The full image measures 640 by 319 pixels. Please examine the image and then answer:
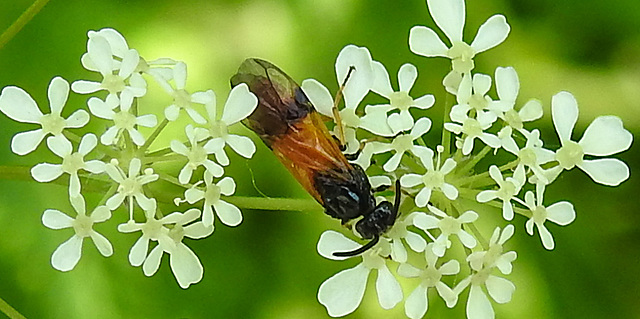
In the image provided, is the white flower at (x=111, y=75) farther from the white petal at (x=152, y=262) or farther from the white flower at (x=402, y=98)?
the white flower at (x=402, y=98)

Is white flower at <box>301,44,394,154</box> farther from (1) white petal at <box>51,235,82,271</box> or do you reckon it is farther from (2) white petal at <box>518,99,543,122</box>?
(1) white petal at <box>51,235,82,271</box>

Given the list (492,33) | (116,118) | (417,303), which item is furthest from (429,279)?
(116,118)

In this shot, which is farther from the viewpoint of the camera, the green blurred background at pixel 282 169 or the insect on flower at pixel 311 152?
the green blurred background at pixel 282 169

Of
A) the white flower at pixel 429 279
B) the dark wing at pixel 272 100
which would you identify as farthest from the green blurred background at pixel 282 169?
the white flower at pixel 429 279

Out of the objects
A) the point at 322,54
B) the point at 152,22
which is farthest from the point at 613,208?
the point at 152,22

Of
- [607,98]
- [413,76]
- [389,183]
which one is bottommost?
[607,98]

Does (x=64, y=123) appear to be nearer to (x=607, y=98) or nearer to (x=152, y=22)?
(x=152, y=22)
